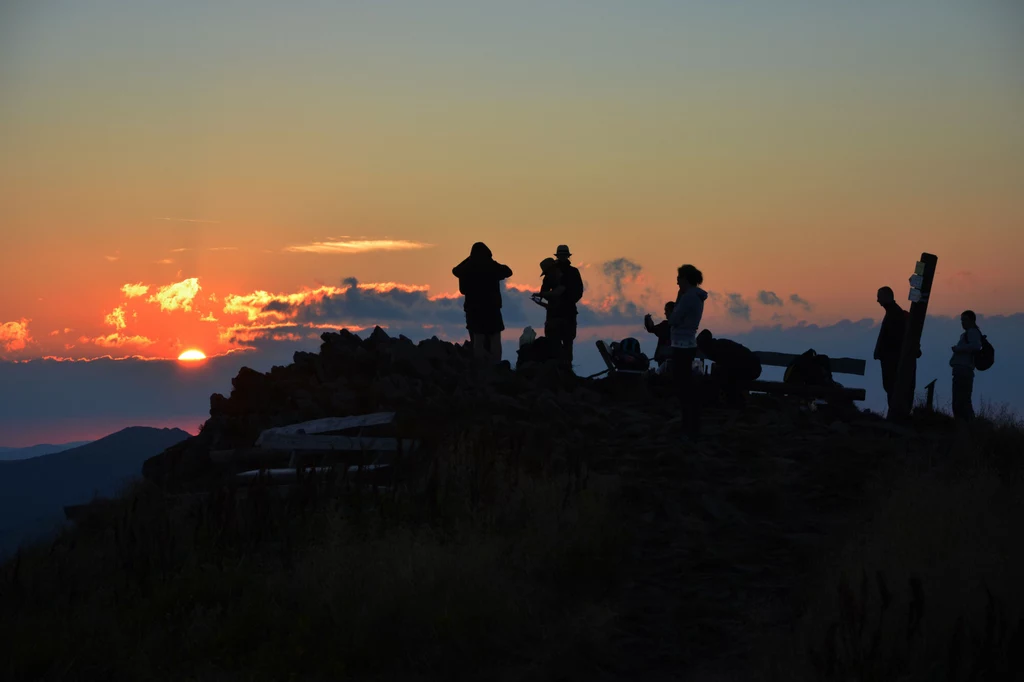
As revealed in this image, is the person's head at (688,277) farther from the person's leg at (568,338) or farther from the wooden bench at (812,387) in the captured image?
the person's leg at (568,338)

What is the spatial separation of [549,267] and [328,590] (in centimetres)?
1221

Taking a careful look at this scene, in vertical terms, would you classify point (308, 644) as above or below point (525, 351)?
below

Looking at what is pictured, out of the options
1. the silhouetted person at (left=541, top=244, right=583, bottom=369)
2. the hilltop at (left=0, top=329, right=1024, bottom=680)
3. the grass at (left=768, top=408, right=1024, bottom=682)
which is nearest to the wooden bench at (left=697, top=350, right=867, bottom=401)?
the hilltop at (left=0, top=329, right=1024, bottom=680)

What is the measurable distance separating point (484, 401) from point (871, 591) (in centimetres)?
882

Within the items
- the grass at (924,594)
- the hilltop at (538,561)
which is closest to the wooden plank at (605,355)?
the hilltop at (538,561)

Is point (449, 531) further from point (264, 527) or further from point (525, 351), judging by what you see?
point (525, 351)

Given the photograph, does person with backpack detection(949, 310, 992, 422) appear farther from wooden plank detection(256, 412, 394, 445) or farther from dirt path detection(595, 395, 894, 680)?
wooden plank detection(256, 412, 394, 445)

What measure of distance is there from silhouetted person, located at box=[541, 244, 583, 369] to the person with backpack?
276 inches

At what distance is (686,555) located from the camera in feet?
33.8

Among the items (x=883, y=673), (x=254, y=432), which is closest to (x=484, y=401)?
(x=254, y=432)

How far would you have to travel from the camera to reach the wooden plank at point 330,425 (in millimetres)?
14680

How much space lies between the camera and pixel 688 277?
13969 mm

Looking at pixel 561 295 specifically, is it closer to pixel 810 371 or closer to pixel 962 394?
pixel 810 371

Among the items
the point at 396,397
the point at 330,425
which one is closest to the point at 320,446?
the point at 330,425
